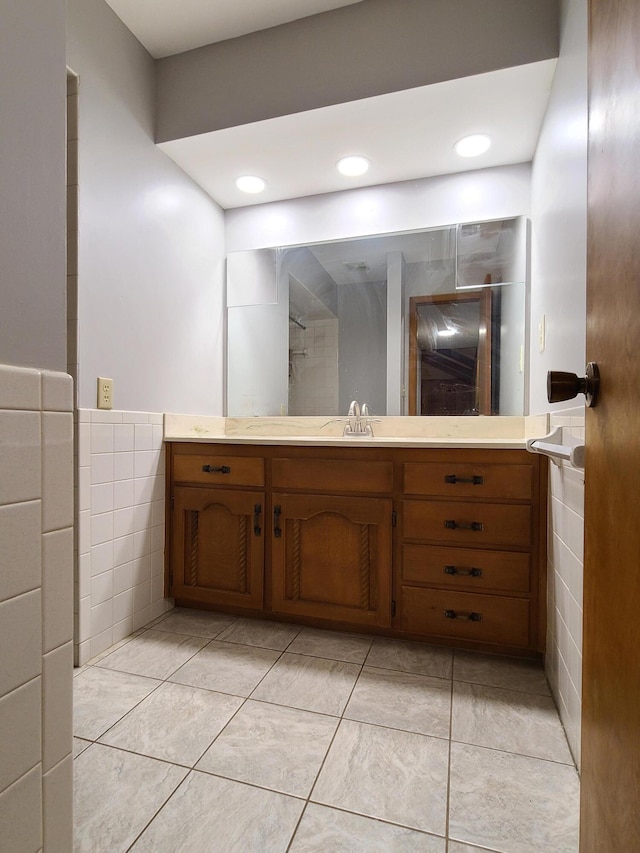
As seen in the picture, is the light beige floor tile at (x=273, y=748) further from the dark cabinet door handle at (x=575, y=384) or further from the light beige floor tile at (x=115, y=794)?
the dark cabinet door handle at (x=575, y=384)

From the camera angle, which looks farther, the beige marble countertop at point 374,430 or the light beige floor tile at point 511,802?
the beige marble countertop at point 374,430

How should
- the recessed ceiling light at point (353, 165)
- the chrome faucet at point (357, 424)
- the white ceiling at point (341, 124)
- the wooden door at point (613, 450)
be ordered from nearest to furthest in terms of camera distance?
the wooden door at point (613, 450) → the white ceiling at point (341, 124) → the recessed ceiling light at point (353, 165) → the chrome faucet at point (357, 424)

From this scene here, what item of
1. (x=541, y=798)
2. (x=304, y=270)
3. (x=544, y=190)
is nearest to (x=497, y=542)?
(x=541, y=798)

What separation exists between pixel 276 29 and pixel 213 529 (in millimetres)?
2133

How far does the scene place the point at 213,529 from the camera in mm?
1988

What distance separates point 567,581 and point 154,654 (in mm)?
1453

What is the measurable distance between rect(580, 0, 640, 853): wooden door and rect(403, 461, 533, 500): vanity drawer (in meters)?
0.97

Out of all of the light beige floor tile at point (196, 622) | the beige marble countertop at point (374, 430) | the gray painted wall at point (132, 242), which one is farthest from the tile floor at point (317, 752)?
the gray painted wall at point (132, 242)

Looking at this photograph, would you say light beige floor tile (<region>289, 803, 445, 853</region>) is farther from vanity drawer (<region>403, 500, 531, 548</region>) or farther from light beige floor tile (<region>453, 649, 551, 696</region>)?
vanity drawer (<region>403, 500, 531, 548</region>)

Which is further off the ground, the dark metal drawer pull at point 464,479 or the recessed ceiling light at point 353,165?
the recessed ceiling light at point 353,165

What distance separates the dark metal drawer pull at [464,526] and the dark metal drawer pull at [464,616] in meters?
0.31

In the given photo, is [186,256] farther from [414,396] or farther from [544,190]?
[544,190]

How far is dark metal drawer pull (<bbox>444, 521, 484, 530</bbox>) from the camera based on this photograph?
5.37ft

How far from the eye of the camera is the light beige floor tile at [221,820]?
0.89 metres
